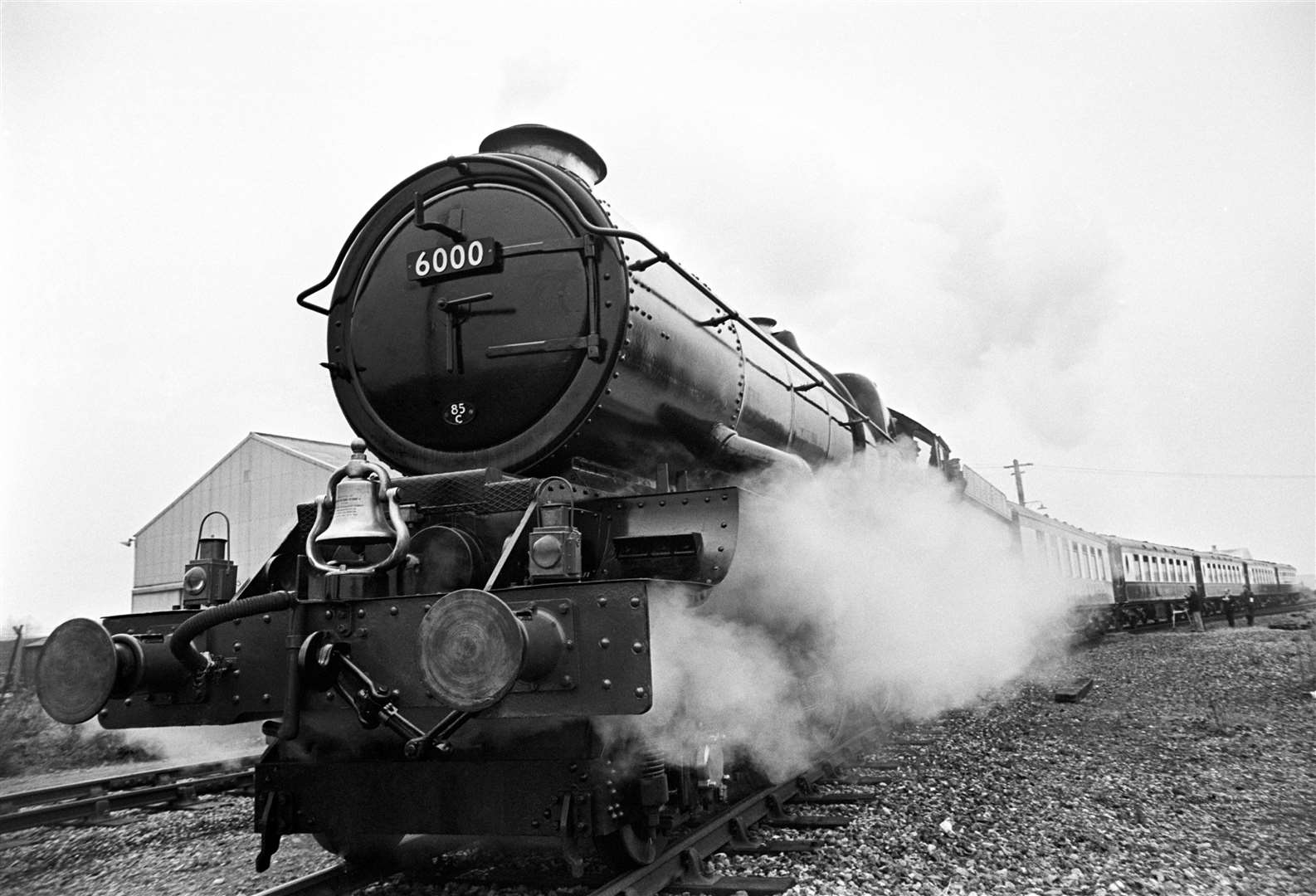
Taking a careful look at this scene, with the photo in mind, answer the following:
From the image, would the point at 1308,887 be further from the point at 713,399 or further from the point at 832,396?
the point at 832,396

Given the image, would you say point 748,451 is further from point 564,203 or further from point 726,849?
point 726,849

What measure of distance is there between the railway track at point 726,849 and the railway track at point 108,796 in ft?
9.68

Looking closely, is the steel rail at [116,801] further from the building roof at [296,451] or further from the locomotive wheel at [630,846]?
the building roof at [296,451]

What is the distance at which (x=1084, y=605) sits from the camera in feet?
56.5

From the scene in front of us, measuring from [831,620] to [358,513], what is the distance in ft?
11.2

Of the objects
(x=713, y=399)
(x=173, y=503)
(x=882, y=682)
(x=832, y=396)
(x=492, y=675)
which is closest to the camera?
(x=492, y=675)

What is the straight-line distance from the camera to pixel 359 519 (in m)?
3.42

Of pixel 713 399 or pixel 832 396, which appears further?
pixel 832 396

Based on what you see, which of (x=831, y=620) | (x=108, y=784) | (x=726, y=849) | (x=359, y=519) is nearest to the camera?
(x=359, y=519)

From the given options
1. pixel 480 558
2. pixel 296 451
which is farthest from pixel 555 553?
pixel 296 451

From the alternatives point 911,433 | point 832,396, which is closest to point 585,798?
point 832,396

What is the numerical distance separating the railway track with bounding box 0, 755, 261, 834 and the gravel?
126mm

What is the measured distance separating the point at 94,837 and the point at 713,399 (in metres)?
4.50

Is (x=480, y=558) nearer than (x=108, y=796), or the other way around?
(x=480, y=558)
